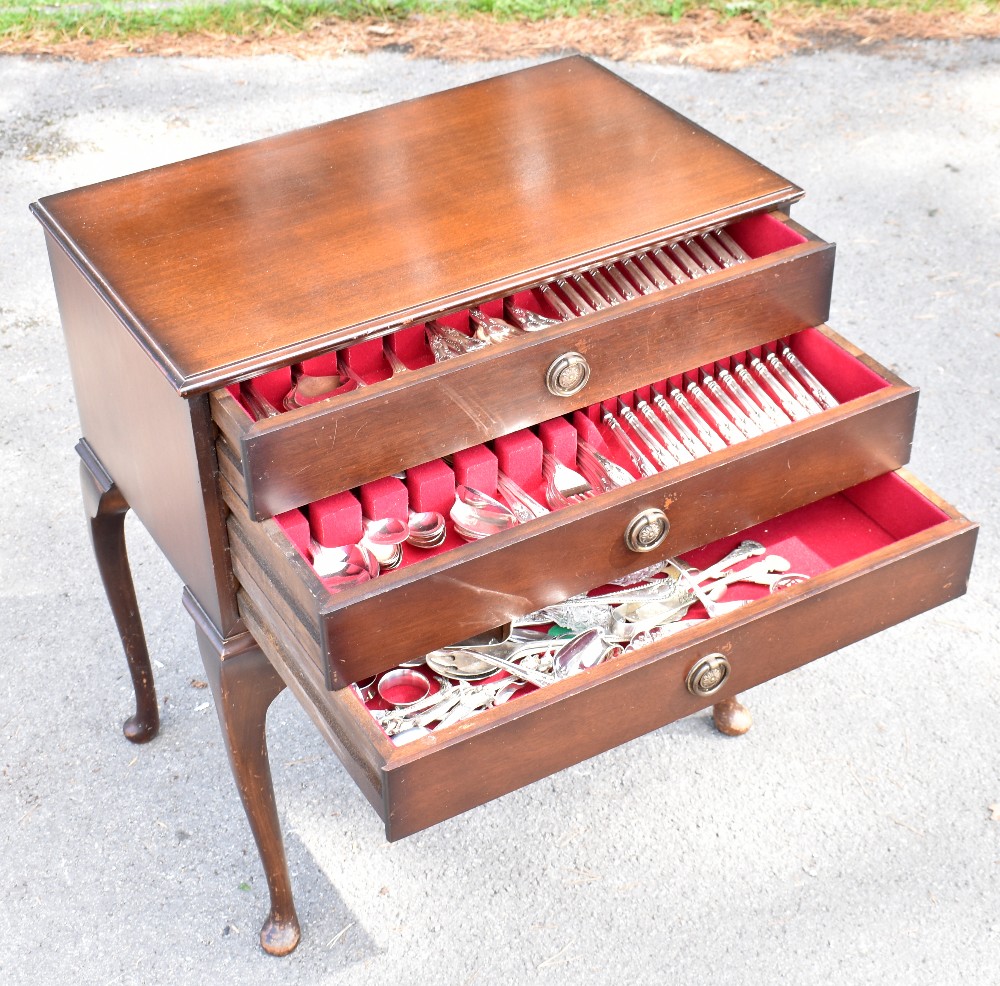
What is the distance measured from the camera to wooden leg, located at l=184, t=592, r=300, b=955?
5.50 ft

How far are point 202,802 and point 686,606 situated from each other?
0.88 m

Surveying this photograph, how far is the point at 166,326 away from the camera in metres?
1.49

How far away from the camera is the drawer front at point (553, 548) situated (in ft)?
4.68

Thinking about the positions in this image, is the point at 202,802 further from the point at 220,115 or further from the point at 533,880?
the point at 220,115

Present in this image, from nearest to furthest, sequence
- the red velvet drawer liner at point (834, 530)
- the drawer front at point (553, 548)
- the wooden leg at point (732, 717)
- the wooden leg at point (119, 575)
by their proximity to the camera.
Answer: the drawer front at point (553, 548) → the red velvet drawer liner at point (834, 530) → the wooden leg at point (119, 575) → the wooden leg at point (732, 717)

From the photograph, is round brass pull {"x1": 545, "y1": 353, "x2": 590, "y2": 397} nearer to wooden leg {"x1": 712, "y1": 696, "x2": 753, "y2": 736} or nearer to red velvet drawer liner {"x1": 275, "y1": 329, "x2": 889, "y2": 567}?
red velvet drawer liner {"x1": 275, "y1": 329, "x2": 889, "y2": 567}

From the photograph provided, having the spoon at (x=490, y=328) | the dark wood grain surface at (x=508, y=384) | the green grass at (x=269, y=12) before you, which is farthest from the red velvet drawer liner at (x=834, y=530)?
the green grass at (x=269, y=12)

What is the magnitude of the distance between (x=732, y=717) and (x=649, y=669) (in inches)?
30.5

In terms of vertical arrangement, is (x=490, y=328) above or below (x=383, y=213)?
below

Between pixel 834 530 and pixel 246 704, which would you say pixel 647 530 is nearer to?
pixel 834 530

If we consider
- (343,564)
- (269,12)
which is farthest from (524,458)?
(269,12)

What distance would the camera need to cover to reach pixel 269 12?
13.8ft

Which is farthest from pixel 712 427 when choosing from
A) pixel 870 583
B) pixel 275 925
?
pixel 275 925

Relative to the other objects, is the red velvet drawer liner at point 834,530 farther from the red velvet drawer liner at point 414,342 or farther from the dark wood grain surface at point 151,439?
the dark wood grain surface at point 151,439
